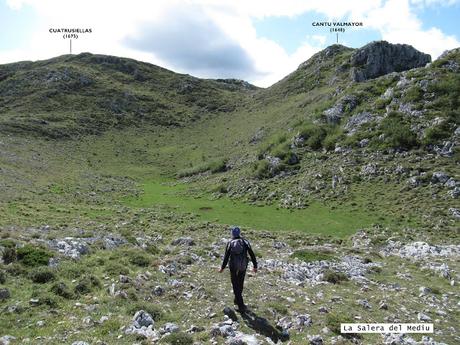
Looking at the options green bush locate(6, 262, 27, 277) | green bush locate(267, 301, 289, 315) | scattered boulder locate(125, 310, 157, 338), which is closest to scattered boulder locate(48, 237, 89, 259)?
green bush locate(6, 262, 27, 277)

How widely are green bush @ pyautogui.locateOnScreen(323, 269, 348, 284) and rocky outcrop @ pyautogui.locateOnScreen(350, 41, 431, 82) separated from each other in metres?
86.9

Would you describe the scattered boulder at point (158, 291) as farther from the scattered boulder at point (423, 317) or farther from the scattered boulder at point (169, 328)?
the scattered boulder at point (423, 317)

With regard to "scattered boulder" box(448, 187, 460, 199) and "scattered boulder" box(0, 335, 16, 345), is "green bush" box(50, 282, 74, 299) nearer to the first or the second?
"scattered boulder" box(0, 335, 16, 345)

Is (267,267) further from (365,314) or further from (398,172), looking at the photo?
(398,172)

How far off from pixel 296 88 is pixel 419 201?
98588 mm

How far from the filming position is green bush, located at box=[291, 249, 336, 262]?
85.2 feet

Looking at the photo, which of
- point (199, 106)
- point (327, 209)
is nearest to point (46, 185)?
point (327, 209)

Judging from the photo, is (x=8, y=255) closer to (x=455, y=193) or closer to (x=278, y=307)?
(x=278, y=307)

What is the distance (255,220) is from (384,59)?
3196 inches

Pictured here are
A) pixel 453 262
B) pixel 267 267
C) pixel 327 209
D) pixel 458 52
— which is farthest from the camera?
pixel 458 52

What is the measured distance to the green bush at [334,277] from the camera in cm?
2103

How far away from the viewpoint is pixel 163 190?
73.4 meters

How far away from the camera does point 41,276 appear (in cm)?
1764

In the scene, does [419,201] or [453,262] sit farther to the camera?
[419,201]
